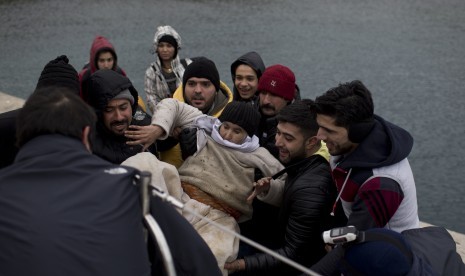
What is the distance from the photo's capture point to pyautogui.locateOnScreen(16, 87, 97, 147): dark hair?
1.12 meters

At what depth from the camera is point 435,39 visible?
831 centimetres

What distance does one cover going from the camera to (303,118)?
201cm

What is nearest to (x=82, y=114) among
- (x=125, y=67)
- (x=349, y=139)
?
(x=349, y=139)

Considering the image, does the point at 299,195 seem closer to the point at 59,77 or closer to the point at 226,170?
the point at 226,170

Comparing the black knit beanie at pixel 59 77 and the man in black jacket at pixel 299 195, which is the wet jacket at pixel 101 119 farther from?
the man in black jacket at pixel 299 195

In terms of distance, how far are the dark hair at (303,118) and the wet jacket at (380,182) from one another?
0.25 m

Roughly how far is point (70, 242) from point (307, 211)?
1.02 meters

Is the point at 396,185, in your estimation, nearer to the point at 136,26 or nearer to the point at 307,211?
the point at 307,211

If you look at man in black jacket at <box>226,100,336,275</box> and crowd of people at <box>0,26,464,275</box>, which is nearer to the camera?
crowd of people at <box>0,26,464,275</box>

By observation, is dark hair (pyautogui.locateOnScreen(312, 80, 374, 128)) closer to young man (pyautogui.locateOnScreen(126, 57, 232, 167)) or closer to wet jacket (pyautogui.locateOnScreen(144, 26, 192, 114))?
young man (pyautogui.locateOnScreen(126, 57, 232, 167))

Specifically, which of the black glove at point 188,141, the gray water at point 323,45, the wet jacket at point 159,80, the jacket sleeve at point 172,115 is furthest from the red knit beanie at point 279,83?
the gray water at point 323,45

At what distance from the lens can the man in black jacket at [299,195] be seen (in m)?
1.87

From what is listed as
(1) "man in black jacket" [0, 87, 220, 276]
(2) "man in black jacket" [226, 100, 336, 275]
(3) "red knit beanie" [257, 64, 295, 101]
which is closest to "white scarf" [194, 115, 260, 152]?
(2) "man in black jacket" [226, 100, 336, 275]

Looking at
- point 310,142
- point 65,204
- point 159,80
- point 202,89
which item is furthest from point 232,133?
point 159,80
